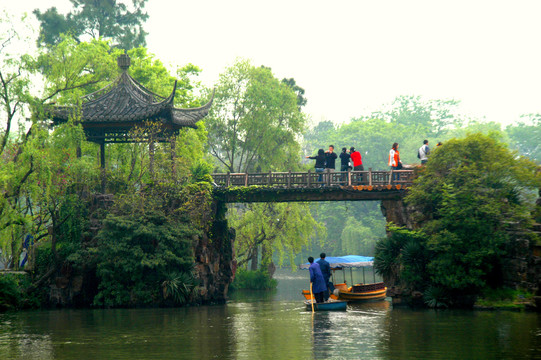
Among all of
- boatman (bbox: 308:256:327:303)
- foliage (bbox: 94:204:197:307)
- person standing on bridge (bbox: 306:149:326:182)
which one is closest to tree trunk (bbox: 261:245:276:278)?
person standing on bridge (bbox: 306:149:326:182)

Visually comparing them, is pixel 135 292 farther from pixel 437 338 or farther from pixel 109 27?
pixel 109 27

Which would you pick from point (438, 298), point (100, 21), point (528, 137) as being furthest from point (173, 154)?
point (528, 137)

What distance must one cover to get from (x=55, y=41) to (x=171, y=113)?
29302mm

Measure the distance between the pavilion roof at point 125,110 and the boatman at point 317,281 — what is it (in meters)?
11.6

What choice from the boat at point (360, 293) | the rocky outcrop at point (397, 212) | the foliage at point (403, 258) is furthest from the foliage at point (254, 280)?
the foliage at point (403, 258)

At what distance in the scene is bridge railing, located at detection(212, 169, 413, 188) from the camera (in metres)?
30.5

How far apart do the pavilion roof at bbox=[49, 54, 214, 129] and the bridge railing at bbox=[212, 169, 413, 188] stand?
13.2 ft

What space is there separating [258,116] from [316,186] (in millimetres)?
16524

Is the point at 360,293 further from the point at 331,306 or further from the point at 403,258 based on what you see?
the point at 331,306

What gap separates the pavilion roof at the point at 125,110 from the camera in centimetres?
3075

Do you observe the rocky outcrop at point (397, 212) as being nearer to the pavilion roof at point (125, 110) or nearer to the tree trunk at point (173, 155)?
the tree trunk at point (173, 155)

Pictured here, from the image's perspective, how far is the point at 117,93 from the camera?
33.6 meters

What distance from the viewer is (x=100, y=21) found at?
56781mm

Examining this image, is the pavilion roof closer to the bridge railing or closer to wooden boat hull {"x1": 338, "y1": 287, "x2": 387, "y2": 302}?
the bridge railing
